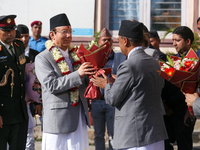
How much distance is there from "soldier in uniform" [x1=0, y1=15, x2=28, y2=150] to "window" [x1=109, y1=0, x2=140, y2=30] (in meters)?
5.54

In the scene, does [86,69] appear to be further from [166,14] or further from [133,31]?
[166,14]

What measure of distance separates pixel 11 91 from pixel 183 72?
2376 mm

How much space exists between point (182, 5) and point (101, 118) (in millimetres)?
5390

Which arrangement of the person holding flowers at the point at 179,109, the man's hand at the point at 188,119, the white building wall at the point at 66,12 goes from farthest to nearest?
the white building wall at the point at 66,12 < the person holding flowers at the point at 179,109 < the man's hand at the point at 188,119

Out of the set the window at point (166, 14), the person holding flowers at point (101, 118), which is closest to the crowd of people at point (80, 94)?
the person holding flowers at point (101, 118)

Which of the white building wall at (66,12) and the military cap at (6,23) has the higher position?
the white building wall at (66,12)

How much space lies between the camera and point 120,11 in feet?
32.0

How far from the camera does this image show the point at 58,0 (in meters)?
9.11

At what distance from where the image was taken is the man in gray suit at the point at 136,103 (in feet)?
11.0

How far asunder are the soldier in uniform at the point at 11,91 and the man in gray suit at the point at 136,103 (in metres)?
1.53

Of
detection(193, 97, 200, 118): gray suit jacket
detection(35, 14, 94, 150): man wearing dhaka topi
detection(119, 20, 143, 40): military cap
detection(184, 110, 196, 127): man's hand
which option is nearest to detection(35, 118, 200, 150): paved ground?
detection(184, 110, 196, 127): man's hand

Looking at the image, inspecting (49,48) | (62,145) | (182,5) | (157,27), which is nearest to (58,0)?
(157,27)

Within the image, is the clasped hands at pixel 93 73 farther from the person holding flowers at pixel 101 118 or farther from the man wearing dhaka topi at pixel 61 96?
the person holding flowers at pixel 101 118

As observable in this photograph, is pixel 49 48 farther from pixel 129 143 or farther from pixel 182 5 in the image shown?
pixel 182 5
